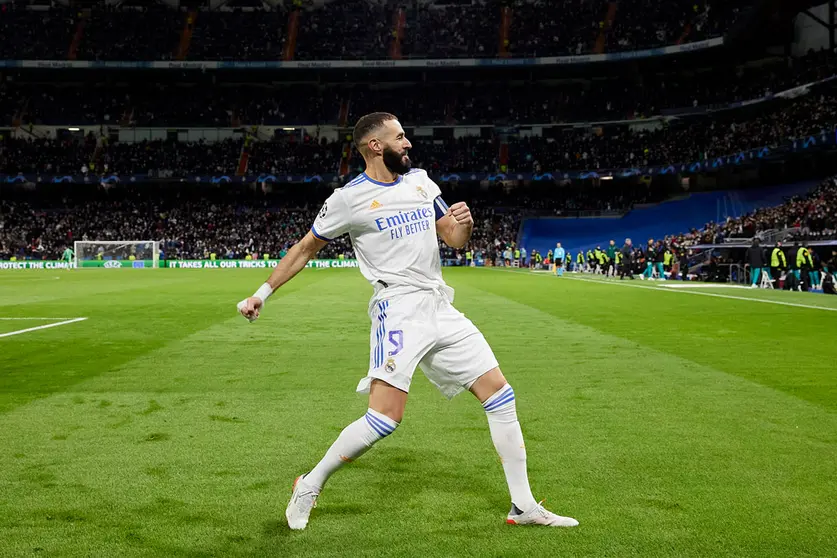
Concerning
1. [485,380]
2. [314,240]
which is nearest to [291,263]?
[314,240]

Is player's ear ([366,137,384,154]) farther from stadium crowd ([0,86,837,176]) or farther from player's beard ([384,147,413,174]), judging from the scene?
stadium crowd ([0,86,837,176])

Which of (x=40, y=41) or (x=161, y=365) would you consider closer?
(x=161, y=365)

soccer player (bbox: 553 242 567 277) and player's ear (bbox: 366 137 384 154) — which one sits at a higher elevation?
player's ear (bbox: 366 137 384 154)

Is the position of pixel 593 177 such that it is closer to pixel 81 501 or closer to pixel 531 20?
pixel 531 20

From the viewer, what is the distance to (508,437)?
14.1 feet

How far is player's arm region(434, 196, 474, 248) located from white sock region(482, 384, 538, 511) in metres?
0.94

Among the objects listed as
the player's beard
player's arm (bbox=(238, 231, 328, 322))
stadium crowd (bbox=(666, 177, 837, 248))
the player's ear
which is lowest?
player's arm (bbox=(238, 231, 328, 322))

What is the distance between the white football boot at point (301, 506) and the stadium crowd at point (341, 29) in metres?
67.6

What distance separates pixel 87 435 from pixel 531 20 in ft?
238

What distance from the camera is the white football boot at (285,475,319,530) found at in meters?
4.10

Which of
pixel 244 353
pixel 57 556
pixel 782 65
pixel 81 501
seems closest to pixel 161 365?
→ pixel 244 353

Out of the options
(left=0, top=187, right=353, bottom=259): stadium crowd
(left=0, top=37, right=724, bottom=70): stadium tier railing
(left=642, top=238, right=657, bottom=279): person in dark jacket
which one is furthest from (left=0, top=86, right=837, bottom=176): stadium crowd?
(left=642, top=238, right=657, bottom=279): person in dark jacket

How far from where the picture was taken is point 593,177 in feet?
219

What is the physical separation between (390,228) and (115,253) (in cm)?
5761
